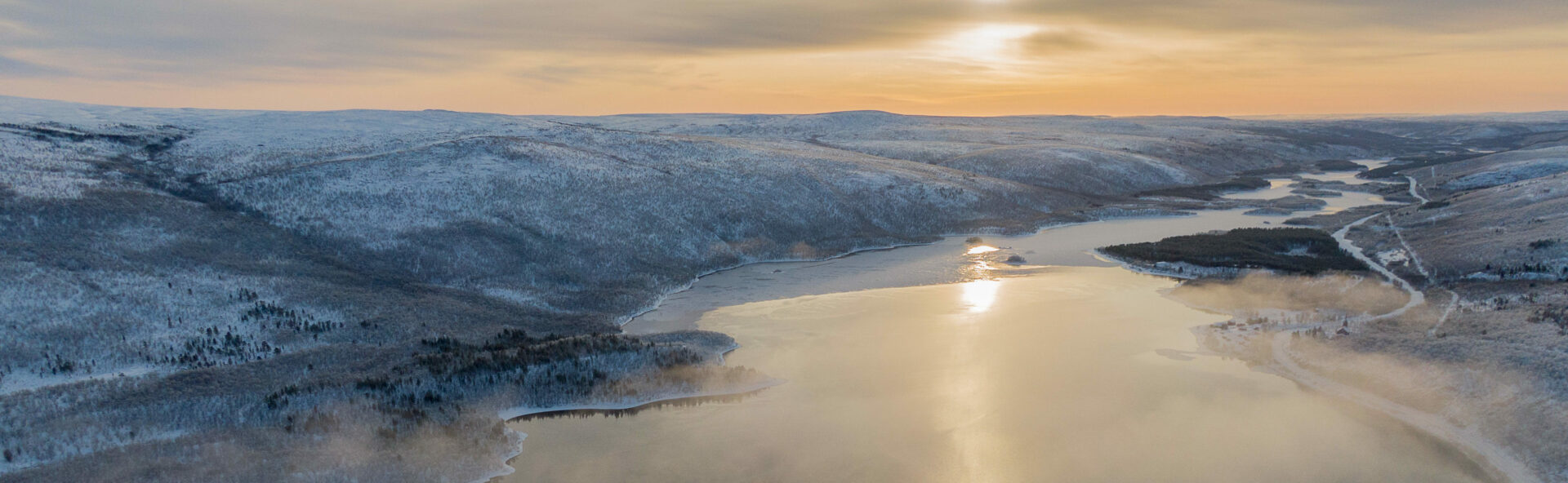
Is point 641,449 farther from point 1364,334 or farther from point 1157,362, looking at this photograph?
point 1364,334

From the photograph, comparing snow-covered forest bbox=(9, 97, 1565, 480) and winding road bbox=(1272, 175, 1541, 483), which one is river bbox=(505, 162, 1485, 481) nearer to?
winding road bbox=(1272, 175, 1541, 483)

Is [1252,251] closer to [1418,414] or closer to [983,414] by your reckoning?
[1418,414]

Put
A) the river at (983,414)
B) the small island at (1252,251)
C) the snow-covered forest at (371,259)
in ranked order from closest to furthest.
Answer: the river at (983,414) < the snow-covered forest at (371,259) < the small island at (1252,251)

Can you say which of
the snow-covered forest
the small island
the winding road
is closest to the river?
the winding road

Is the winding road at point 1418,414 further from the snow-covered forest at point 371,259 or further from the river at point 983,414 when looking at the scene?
→ the snow-covered forest at point 371,259

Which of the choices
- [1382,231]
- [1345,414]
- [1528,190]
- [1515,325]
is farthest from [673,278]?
[1528,190]

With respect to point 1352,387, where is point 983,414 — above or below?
below

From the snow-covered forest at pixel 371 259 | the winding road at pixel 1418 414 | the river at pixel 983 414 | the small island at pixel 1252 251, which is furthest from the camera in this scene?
the small island at pixel 1252 251

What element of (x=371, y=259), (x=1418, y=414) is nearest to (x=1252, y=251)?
(x=1418, y=414)

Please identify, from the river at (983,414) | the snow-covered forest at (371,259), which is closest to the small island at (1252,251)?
the snow-covered forest at (371,259)
